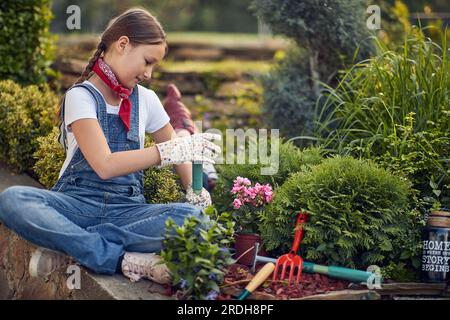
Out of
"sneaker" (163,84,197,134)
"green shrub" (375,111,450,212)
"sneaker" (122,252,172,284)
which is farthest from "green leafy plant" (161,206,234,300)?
"sneaker" (163,84,197,134)

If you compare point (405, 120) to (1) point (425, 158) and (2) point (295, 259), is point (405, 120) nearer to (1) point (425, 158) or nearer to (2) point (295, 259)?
(1) point (425, 158)

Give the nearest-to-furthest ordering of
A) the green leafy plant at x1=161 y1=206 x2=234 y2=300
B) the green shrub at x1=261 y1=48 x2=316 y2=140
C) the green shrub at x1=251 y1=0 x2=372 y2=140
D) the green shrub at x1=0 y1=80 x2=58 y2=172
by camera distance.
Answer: the green leafy plant at x1=161 y1=206 x2=234 y2=300 < the green shrub at x1=0 y1=80 x2=58 y2=172 < the green shrub at x1=251 y1=0 x2=372 y2=140 < the green shrub at x1=261 y1=48 x2=316 y2=140

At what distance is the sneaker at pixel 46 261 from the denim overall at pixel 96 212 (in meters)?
0.09

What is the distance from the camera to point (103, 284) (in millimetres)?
2877

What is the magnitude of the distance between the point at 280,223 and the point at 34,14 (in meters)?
2.73

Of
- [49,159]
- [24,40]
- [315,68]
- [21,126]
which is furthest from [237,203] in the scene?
[24,40]

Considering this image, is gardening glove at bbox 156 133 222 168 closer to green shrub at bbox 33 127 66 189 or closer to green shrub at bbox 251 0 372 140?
green shrub at bbox 33 127 66 189

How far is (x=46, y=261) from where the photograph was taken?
3.04m

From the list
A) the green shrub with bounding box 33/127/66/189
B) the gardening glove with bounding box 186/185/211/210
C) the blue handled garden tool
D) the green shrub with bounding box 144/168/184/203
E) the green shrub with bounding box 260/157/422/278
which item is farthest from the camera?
the green shrub with bounding box 33/127/66/189

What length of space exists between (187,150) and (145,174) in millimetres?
659

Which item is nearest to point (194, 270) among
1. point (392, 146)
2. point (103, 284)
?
point (103, 284)

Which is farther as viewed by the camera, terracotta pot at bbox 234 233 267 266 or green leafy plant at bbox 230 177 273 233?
green leafy plant at bbox 230 177 273 233

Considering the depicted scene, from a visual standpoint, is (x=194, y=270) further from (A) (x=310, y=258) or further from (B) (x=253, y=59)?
(B) (x=253, y=59)

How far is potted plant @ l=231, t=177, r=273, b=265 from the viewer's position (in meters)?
3.35
